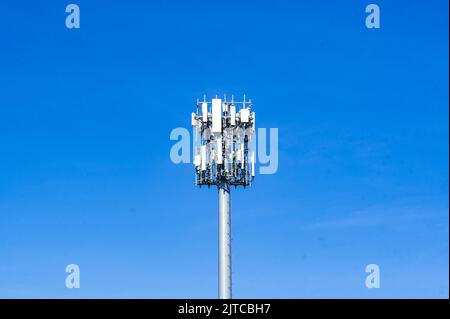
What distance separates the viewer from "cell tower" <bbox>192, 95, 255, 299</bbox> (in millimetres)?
196012

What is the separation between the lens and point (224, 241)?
195 metres

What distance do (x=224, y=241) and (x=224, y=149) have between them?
16.7m

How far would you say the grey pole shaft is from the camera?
19200 cm

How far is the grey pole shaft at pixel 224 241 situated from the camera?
630 feet

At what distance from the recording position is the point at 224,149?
199 metres

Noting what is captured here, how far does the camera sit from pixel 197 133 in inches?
7781
